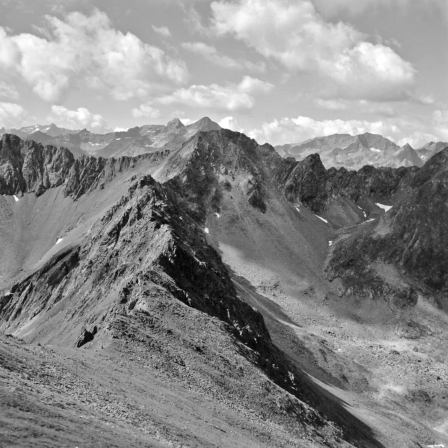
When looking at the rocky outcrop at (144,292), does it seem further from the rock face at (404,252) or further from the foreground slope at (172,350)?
the rock face at (404,252)

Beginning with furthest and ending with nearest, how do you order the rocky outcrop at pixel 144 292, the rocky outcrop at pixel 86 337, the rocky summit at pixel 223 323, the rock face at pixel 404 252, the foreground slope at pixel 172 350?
1. the rock face at pixel 404 252
2. the rocky outcrop at pixel 144 292
3. the rocky outcrop at pixel 86 337
4. the foreground slope at pixel 172 350
5. the rocky summit at pixel 223 323

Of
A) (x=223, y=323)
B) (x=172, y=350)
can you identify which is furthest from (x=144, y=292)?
(x=223, y=323)

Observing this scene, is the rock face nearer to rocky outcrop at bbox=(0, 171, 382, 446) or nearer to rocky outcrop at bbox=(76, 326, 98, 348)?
rocky outcrop at bbox=(0, 171, 382, 446)

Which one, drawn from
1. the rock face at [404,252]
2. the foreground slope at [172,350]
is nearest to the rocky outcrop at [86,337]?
the foreground slope at [172,350]

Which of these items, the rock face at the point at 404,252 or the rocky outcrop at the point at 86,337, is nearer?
the rocky outcrop at the point at 86,337

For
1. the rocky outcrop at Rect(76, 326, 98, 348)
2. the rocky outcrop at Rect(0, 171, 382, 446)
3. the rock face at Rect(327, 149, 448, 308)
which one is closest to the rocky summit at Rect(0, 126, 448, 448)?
the rocky outcrop at Rect(76, 326, 98, 348)

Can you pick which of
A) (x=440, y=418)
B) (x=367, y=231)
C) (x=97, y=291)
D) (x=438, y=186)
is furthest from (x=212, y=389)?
(x=438, y=186)

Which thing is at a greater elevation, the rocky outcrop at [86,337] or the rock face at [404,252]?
the rock face at [404,252]

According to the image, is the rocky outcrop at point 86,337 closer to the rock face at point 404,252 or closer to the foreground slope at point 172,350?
the foreground slope at point 172,350

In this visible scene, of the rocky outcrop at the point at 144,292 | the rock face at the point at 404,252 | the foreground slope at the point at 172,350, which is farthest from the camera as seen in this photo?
the rock face at the point at 404,252
